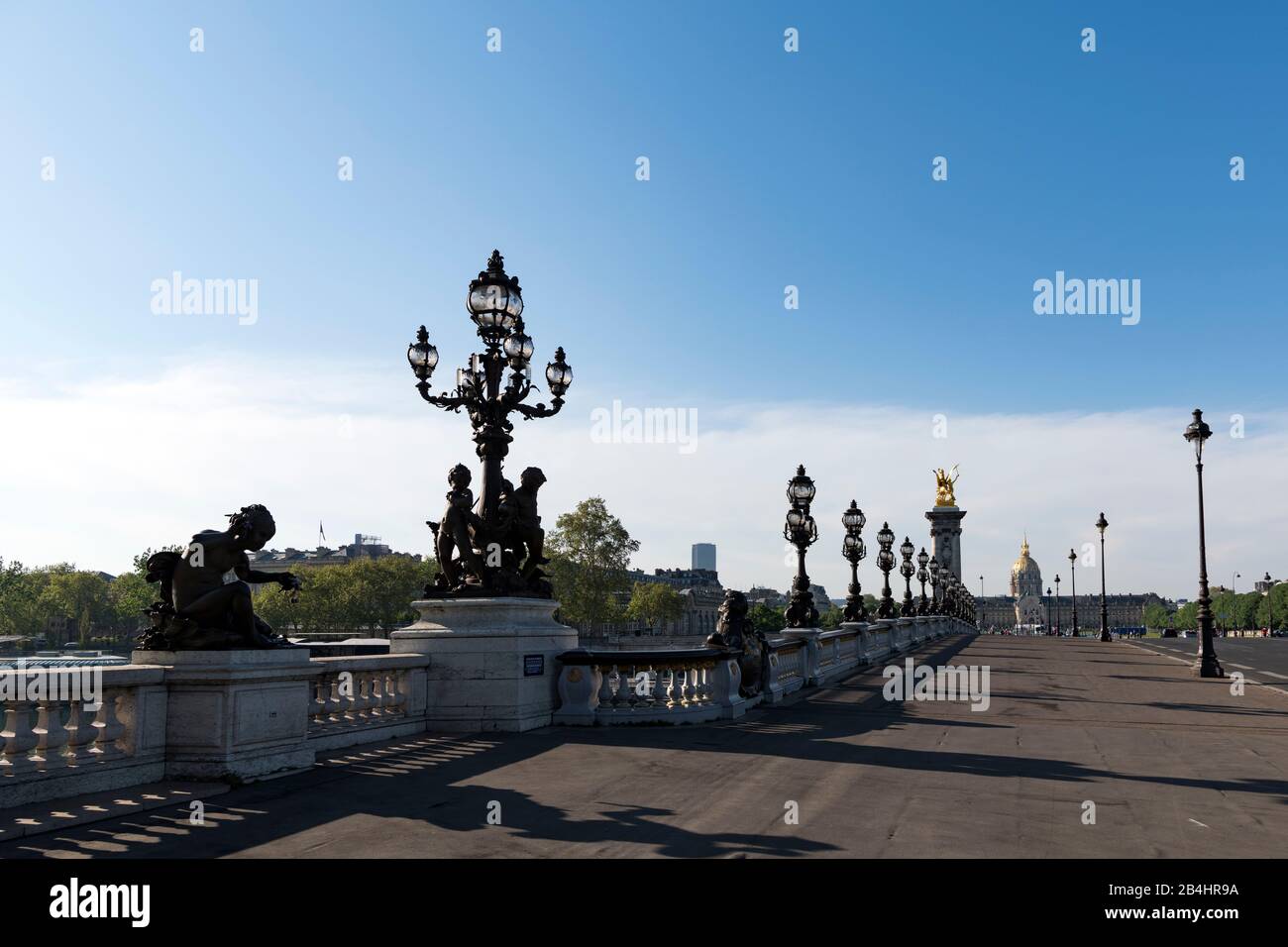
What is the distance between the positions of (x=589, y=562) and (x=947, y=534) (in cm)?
6620

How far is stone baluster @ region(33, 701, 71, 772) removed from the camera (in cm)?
783

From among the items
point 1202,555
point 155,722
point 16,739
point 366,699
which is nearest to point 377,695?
point 366,699

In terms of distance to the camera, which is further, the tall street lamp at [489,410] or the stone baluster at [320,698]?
the tall street lamp at [489,410]

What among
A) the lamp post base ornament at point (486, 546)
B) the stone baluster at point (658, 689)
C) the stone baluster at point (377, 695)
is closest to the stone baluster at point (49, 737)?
the stone baluster at point (377, 695)

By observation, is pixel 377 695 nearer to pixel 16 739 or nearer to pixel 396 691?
pixel 396 691

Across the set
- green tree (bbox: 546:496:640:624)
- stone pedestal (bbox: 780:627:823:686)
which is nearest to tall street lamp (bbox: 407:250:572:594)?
stone pedestal (bbox: 780:627:823:686)

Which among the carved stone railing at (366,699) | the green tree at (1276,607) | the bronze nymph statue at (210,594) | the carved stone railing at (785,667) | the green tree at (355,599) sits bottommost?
the green tree at (1276,607)

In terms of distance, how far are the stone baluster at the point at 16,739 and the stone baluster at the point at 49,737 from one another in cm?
11

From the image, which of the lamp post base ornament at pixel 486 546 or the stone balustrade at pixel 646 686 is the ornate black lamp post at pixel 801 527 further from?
the lamp post base ornament at pixel 486 546

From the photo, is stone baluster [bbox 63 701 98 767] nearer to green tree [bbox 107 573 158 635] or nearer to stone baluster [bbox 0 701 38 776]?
stone baluster [bbox 0 701 38 776]

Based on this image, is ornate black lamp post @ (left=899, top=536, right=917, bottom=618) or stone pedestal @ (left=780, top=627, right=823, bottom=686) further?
ornate black lamp post @ (left=899, top=536, right=917, bottom=618)

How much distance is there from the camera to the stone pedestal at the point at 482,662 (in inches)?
526

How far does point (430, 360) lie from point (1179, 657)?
122 ft
